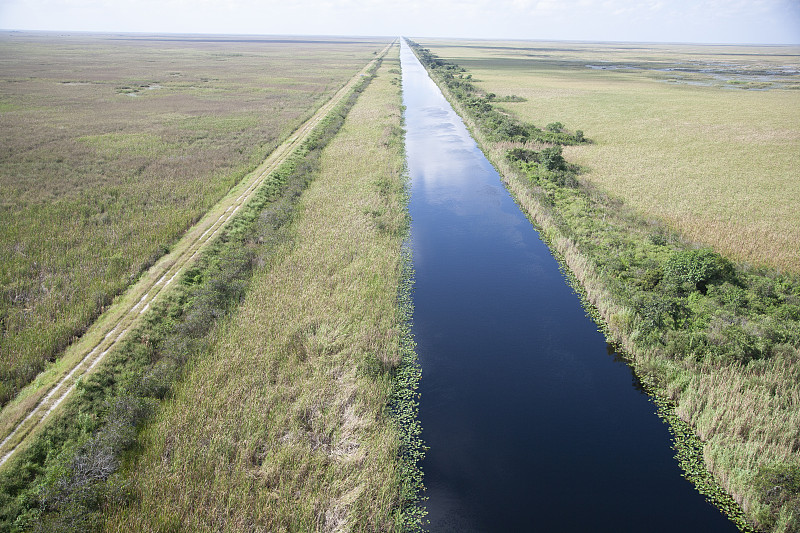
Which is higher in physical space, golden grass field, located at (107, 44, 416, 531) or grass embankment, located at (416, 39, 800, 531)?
grass embankment, located at (416, 39, 800, 531)

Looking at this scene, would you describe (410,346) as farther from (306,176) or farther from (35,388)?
(306,176)

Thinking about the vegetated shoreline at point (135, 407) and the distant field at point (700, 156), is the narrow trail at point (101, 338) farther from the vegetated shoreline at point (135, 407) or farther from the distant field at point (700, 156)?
the distant field at point (700, 156)

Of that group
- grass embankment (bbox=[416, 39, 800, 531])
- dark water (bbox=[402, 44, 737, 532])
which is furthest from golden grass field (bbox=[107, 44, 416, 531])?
grass embankment (bbox=[416, 39, 800, 531])

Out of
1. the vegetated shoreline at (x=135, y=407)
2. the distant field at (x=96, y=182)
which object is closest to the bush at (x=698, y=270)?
the vegetated shoreline at (x=135, y=407)

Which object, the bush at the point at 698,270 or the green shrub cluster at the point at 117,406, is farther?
the bush at the point at 698,270

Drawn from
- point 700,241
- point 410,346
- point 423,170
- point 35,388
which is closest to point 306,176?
point 423,170

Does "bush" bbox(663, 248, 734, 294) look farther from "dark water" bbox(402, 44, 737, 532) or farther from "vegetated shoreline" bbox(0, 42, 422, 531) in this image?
"vegetated shoreline" bbox(0, 42, 422, 531)
